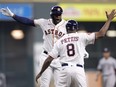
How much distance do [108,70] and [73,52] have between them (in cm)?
1074

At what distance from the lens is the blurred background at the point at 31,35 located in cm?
2934

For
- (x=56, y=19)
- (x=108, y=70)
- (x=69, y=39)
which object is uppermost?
(x=56, y=19)

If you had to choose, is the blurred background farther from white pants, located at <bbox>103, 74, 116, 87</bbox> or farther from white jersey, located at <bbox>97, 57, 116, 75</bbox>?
white jersey, located at <bbox>97, 57, 116, 75</bbox>

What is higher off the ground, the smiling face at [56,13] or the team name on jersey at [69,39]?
the smiling face at [56,13]

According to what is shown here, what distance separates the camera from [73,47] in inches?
443

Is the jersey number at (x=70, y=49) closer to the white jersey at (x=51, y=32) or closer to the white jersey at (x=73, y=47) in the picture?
the white jersey at (x=73, y=47)

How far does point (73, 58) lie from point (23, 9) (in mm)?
17979

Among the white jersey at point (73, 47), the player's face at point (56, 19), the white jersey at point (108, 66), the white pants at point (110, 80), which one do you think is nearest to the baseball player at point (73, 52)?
the white jersey at point (73, 47)

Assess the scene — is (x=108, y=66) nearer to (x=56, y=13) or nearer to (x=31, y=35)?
(x=31, y=35)

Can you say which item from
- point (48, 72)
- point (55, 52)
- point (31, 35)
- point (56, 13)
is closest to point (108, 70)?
point (31, 35)

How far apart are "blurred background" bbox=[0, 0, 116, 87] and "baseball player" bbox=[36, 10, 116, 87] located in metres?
17.5

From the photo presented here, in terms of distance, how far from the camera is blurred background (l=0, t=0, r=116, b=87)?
96.3 ft

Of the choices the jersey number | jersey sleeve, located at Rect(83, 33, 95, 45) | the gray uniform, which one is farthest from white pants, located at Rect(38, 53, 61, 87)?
the gray uniform

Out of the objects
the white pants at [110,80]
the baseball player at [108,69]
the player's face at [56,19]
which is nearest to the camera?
the player's face at [56,19]
